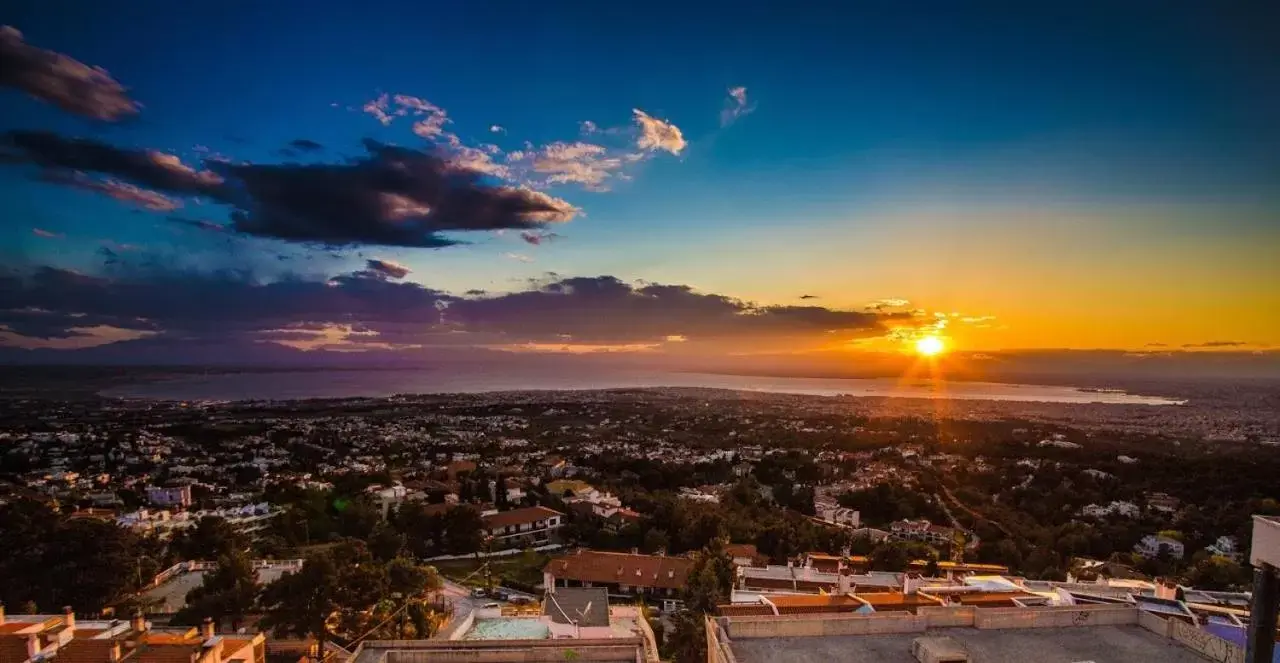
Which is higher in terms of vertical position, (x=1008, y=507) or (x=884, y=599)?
(x=884, y=599)

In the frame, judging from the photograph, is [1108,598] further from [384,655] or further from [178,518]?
[178,518]

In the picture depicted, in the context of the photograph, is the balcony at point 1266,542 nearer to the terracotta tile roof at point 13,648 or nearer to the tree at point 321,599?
the tree at point 321,599

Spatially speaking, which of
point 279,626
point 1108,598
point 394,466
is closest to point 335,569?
point 279,626

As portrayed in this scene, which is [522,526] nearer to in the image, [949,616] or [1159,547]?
[949,616]

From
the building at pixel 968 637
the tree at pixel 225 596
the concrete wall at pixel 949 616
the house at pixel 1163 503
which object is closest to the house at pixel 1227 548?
the house at pixel 1163 503

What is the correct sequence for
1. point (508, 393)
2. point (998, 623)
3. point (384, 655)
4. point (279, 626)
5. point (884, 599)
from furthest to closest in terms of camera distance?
point (508, 393) → point (279, 626) → point (884, 599) → point (998, 623) → point (384, 655)

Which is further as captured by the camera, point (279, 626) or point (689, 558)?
point (689, 558)
